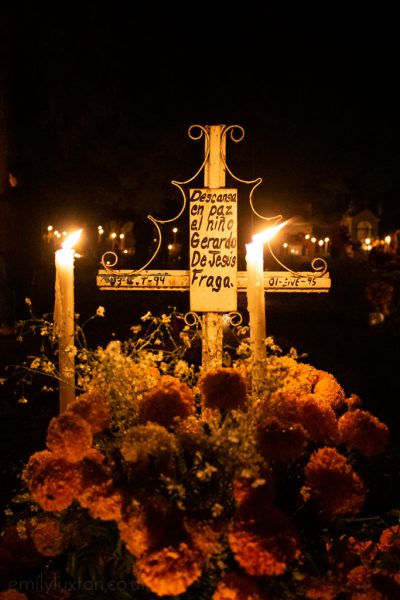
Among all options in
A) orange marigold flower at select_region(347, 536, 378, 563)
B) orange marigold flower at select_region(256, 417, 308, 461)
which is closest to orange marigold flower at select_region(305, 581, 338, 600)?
orange marigold flower at select_region(347, 536, 378, 563)

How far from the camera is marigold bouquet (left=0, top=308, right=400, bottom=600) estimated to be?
1950 mm

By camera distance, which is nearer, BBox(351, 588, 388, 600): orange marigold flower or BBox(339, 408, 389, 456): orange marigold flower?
BBox(351, 588, 388, 600): orange marigold flower

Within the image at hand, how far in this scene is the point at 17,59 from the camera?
11805 mm

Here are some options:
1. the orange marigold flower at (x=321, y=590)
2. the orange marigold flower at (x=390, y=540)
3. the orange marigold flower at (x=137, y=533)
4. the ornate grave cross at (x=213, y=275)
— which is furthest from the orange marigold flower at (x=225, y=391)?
the ornate grave cross at (x=213, y=275)

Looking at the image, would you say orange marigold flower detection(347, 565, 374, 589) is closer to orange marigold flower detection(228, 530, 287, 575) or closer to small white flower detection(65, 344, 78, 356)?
orange marigold flower detection(228, 530, 287, 575)

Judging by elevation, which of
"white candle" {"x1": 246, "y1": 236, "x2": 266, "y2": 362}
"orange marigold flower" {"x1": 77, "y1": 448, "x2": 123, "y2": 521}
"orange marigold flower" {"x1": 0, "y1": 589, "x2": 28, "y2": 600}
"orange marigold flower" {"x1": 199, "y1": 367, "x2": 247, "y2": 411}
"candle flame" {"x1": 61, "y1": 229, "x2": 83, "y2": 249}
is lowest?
"orange marigold flower" {"x1": 0, "y1": 589, "x2": 28, "y2": 600}

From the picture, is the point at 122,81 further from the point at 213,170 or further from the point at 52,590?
the point at 52,590

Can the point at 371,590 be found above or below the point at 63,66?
below

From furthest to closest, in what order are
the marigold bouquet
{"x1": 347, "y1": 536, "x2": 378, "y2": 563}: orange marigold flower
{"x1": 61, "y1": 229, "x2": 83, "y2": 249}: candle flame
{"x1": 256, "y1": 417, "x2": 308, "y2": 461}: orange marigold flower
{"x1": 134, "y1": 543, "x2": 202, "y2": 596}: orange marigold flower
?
{"x1": 61, "y1": 229, "x2": 83, "y2": 249}: candle flame
{"x1": 347, "y1": 536, "x2": 378, "y2": 563}: orange marigold flower
{"x1": 256, "y1": 417, "x2": 308, "y2": 461}: orange marigold flower
the marigold bouquet
{"x1": 134, "y1": 543, "x2": 202, "y2": 596}: orange marigold flower

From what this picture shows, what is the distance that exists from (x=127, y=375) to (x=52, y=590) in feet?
2.69

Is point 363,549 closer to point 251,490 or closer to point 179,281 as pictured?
point 251,490

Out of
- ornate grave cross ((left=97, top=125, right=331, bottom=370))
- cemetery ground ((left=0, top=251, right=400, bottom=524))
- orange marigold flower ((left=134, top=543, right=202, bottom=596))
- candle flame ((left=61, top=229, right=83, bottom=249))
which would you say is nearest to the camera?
orange marigold flower ((left=134, top=543, right=202, bottom=596))

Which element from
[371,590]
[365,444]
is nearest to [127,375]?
[365,444]

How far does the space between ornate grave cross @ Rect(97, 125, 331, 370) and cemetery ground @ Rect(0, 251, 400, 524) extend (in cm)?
47
